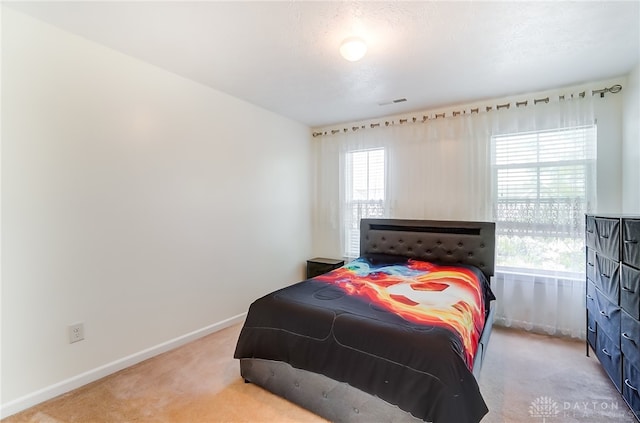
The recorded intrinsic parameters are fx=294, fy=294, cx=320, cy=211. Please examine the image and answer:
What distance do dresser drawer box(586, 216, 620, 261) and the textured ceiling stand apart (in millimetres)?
1274

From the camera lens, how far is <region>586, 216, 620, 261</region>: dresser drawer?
1.82 meters

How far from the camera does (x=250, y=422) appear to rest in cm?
172

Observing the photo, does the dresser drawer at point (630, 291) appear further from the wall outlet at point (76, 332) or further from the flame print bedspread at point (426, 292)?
the wall outlet at point (76, 332)

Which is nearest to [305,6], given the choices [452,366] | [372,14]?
[372,14]

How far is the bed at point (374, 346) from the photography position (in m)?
1.40

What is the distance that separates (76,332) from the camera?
209 cm

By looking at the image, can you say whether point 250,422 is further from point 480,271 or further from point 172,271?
point 480,271

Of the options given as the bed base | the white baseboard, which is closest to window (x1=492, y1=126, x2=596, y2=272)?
the bed base

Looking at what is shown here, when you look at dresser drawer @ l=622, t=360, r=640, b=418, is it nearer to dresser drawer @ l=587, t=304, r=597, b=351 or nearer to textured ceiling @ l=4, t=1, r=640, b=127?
dresser drawer @ l=587, t=304, r=597, b=351

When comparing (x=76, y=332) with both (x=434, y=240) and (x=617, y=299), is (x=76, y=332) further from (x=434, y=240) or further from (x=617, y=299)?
(x=617, y=299)

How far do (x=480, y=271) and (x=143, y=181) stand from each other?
3246 millimetres

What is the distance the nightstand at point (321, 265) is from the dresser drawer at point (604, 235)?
8.40 feet

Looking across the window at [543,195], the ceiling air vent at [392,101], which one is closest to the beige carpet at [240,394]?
the window at [543,195]

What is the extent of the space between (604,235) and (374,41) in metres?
2.08
